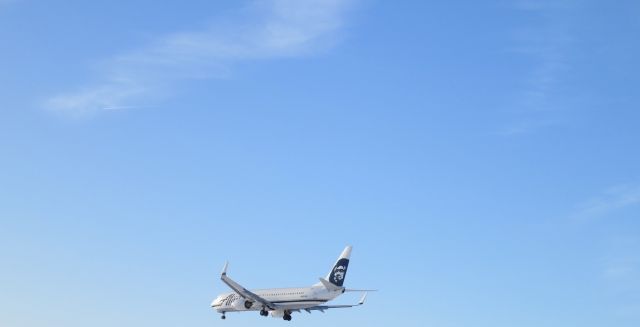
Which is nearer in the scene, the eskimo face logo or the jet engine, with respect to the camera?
the eskimo face logo

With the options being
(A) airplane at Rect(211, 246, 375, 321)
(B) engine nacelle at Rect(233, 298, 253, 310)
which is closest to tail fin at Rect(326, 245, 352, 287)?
(A) airplane at Rect(211, 246, 375, 321)

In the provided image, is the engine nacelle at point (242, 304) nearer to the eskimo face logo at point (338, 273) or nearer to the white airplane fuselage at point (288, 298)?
the white airplane fuselage at point (288, 298)

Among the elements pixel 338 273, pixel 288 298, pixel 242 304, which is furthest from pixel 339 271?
pixel 242 304

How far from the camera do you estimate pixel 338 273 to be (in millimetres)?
173125

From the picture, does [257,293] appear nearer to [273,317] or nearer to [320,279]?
[273,317]

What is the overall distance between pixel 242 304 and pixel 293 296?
1323 cm

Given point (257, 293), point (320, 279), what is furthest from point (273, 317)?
point (320, 279)

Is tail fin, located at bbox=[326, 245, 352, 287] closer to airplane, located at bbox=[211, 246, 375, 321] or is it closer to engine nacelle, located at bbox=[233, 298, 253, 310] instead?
airplane, located at bbox=[211, 246, 375, 321]

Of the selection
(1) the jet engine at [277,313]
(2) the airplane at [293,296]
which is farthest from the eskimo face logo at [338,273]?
(1) the jet engine at [277,313]

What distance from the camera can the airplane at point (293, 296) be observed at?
170875mm

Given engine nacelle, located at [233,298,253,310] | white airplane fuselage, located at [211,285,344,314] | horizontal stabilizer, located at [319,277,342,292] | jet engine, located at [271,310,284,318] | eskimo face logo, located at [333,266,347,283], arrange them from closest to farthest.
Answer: horizontal stabilizer, located at [319,277,342,292], white airplane fuselage, located at [211,285,344,314], eskimo face logo, located at [333,266,347,283], jet engine, located at [271,310,284,318], engine nacelle, located at [233,298,253,310]

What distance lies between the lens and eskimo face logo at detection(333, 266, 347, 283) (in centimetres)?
17212

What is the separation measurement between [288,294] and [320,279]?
11462 millimetres

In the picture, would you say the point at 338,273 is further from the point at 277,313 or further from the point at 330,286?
the point at 277,313
